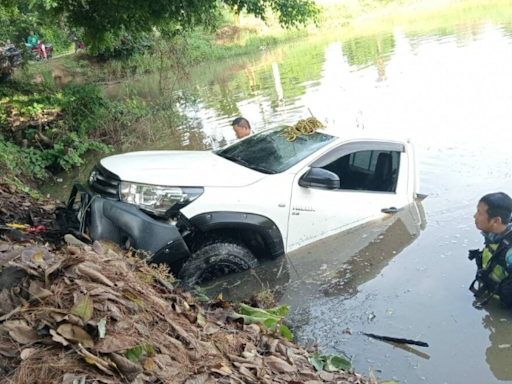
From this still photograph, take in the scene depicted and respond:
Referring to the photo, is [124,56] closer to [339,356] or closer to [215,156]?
[215,156]

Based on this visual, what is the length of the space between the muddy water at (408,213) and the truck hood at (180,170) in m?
0.96

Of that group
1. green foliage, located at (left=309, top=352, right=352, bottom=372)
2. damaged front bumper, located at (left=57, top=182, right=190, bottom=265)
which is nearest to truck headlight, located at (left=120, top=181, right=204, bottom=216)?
damaged front bumper, located at (left=57, top=182, right=190, bottom=265)

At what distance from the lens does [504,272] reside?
14.7 feet

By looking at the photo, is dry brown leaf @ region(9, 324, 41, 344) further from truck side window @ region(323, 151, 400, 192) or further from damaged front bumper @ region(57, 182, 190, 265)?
truck side window @ region(323, 151, 400, 192)

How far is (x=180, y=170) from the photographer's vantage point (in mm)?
4906

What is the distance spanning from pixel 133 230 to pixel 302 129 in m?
2.47

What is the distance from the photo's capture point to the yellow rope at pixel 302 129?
5.88 meters

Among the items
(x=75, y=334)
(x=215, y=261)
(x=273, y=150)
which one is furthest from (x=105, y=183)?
(x=75, y=334)

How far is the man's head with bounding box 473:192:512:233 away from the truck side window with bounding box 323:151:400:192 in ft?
5.42

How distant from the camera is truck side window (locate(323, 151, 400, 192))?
6.09 m

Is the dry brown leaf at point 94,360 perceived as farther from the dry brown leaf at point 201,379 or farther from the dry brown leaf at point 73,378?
the dry brown leaf at point 201,379

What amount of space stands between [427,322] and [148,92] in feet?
60.8

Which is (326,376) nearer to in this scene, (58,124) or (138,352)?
(138,352)

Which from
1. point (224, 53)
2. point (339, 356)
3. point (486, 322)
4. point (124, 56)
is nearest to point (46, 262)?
point (339, 356)
